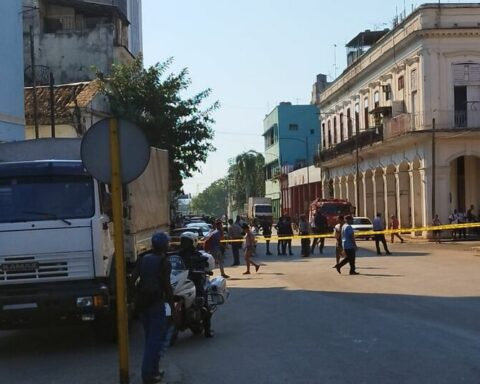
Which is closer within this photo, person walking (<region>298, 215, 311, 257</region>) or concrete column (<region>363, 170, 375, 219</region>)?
person walking (<region>298, 215, 311, 257</region>)

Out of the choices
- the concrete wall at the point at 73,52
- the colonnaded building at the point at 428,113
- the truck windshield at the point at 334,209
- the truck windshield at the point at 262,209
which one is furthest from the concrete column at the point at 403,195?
the truck windshield at the point at 262,209

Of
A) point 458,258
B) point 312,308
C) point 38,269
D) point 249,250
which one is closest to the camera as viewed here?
point 38,269

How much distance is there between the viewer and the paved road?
327 inches

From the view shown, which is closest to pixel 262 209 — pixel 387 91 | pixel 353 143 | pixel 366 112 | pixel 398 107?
pixel 353 143

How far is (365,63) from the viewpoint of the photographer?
5353 cm

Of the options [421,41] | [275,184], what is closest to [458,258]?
[421,41]

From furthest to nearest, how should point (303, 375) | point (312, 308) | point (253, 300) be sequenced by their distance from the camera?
point (253, 300), point (312, 308), point (303, 375)

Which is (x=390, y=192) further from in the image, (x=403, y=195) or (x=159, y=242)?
(x=159, y=242)

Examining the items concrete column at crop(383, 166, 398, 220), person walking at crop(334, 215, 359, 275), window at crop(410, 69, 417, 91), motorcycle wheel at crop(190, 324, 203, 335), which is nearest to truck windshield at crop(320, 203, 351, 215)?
concrete column at crop(383, 166, 398, 220)

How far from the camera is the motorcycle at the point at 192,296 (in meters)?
10.1

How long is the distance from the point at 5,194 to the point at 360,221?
34.2 m

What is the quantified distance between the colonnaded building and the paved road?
2491cm

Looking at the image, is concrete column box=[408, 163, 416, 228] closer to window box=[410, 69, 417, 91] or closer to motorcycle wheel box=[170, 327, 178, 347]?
window box=[410, 69, 417, 91]

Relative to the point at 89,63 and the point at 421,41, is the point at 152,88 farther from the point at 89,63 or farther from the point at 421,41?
the point at 421,41
